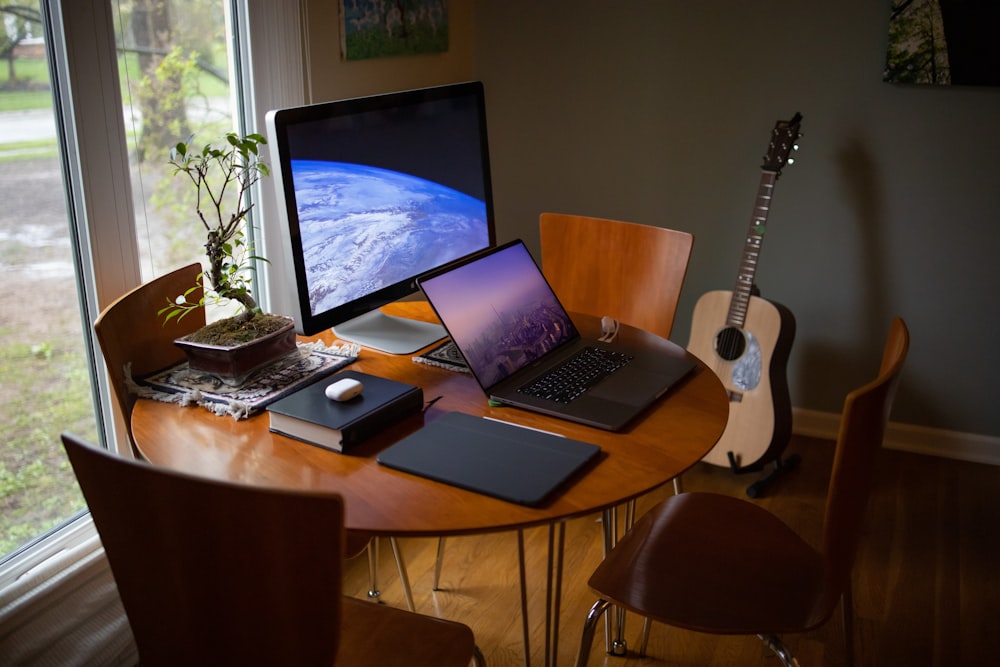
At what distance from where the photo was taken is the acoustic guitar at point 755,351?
266 centimetres

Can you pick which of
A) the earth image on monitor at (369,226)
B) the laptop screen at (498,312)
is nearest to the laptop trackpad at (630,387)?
the laptop screen at (498,312)

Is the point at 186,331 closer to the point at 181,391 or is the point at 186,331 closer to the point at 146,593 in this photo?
the point at 181,391

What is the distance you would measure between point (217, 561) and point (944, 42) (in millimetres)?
2519

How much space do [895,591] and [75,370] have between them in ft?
6.57

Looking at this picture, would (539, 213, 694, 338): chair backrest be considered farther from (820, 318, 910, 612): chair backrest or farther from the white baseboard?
the white baseboard

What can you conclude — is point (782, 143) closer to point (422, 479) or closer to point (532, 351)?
point (532, 351)

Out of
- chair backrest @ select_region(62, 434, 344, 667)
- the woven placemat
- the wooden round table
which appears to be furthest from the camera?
the woven placemat

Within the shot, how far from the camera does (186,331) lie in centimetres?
175

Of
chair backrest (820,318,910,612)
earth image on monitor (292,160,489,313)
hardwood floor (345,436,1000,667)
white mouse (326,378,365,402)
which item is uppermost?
earth image on monitor (292,160,489,313)

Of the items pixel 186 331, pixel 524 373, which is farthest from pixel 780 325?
pixel 186 331

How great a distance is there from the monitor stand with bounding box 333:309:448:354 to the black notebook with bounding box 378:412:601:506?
0.37m

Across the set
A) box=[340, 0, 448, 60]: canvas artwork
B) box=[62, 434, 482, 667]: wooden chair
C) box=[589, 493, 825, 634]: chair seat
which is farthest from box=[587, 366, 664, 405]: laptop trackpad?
box=[340, 0, 448, 60]: canvas artwork

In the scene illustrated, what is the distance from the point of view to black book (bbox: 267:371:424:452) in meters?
1.34

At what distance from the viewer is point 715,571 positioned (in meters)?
1.51
